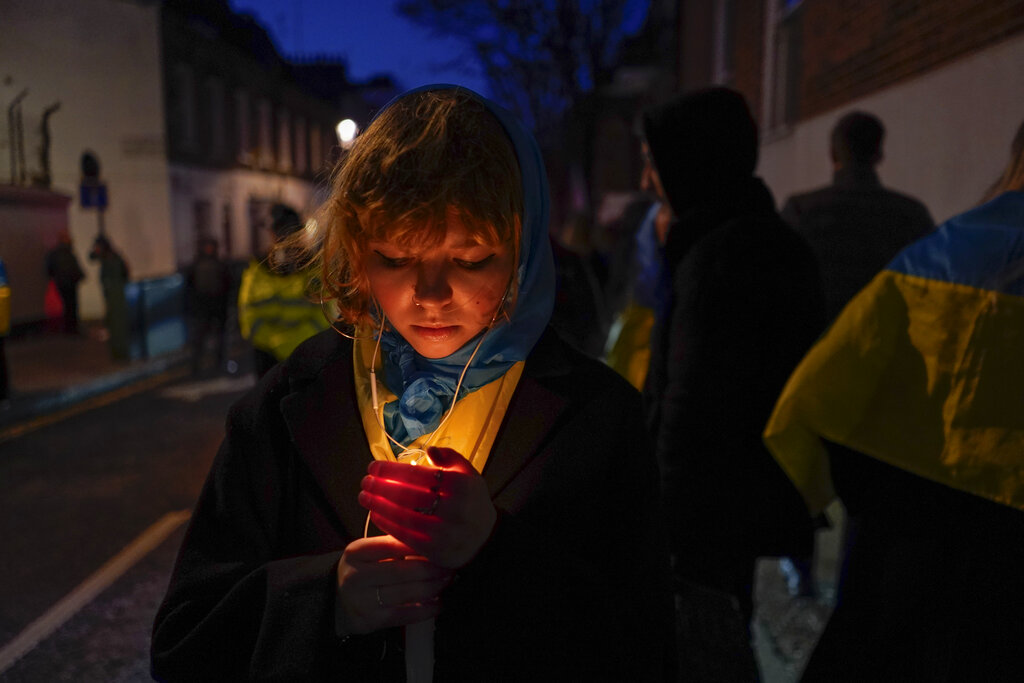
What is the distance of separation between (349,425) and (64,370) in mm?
10636

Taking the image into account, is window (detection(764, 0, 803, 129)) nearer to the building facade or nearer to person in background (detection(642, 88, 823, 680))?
the building facade

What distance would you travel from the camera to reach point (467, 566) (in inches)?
42.2

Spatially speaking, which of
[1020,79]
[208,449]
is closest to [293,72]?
[208,449]

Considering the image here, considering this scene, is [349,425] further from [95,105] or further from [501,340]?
[95,105]

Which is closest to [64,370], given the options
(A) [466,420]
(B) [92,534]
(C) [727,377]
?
(B) [92,534]

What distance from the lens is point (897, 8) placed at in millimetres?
6227

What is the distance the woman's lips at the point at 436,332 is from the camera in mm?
1184

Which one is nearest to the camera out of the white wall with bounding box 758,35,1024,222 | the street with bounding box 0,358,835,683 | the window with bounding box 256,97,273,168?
the street with bounding box 0,358,835,683

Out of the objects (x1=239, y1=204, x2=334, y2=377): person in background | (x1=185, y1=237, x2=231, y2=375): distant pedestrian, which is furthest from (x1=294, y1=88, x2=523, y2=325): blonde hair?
(x1=185, y1=237, x2=231, y2=375): distant pedestrian

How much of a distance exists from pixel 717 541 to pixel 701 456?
10.0 inches

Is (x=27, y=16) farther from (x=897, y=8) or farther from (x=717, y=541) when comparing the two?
(x=897, y=8)

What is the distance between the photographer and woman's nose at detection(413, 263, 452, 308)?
113 cm

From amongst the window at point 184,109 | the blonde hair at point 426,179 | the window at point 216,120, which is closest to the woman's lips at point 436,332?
the blonde hair at point 426,179

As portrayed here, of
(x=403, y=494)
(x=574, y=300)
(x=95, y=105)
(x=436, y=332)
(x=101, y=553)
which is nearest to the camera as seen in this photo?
(x=403, y=494)
